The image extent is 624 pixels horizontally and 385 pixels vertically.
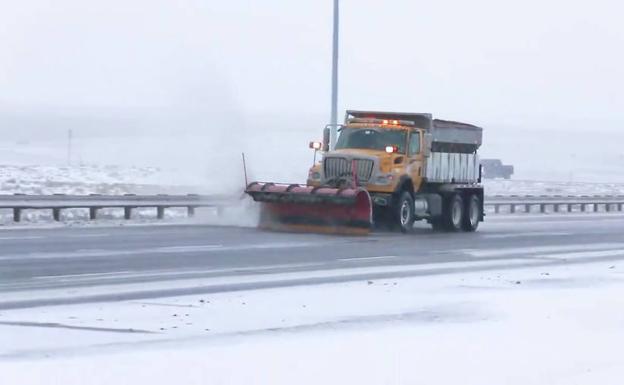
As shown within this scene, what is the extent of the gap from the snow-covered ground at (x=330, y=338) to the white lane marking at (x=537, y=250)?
283 inches

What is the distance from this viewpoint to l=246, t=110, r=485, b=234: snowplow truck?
98.3 feet

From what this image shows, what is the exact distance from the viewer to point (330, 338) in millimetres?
12844

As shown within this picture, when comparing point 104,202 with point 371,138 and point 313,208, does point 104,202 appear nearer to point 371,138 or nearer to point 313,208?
point 313,208

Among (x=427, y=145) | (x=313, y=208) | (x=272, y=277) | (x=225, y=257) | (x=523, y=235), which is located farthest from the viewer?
(x=523, y=235)

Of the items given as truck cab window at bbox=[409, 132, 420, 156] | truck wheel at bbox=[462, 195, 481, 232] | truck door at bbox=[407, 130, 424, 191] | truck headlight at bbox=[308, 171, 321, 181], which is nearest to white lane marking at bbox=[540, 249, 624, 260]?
truck door at bbox=[407, 130, 424, 191]

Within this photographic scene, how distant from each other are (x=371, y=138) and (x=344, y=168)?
1188 mm

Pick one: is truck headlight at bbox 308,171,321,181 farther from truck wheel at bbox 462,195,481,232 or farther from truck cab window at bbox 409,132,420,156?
truck wheel at bbox 462,195,481,232

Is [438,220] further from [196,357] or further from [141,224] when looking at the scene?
[196,357]

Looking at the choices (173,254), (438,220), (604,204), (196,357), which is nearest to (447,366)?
(196,357)

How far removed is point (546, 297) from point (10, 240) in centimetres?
1239

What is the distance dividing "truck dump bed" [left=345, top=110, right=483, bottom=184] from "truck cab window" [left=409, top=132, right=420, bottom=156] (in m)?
0.34

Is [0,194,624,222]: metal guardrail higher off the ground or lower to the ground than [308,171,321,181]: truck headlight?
lower

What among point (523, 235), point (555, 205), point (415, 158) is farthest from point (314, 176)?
point (555, 205)

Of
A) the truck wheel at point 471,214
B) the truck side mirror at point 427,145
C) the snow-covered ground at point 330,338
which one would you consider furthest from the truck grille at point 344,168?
the snow-covered ground at point 330,338
